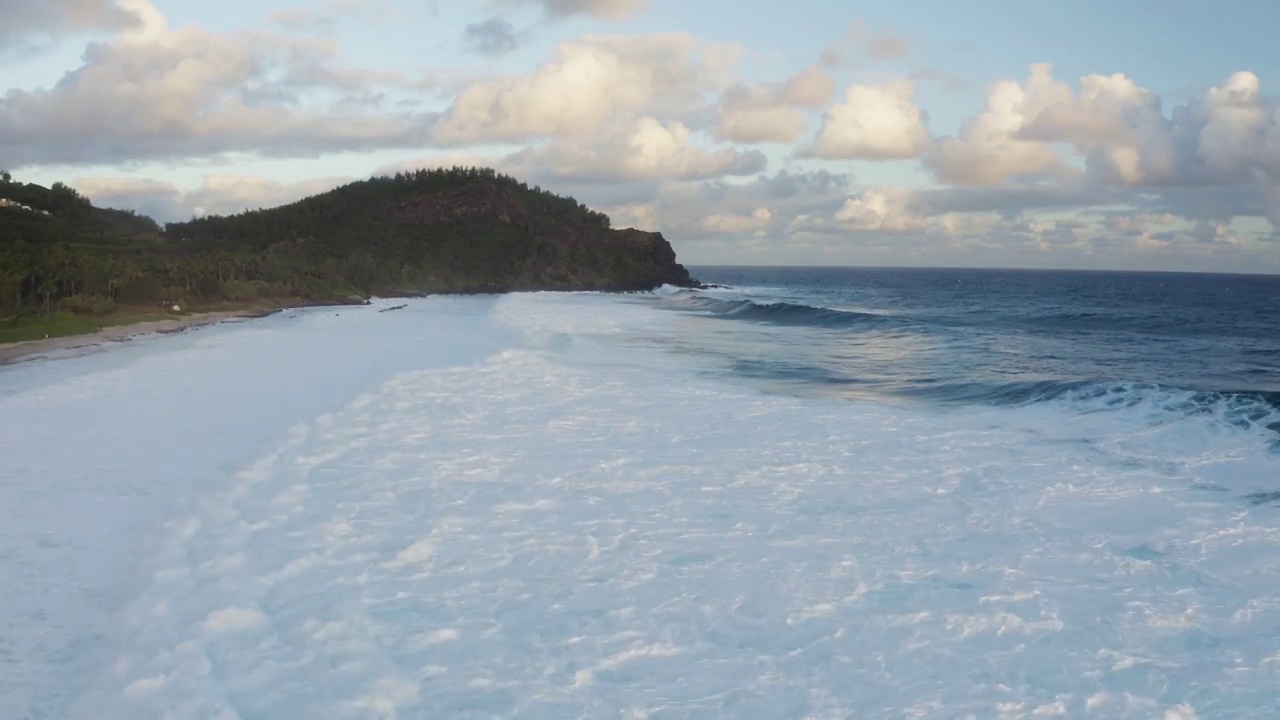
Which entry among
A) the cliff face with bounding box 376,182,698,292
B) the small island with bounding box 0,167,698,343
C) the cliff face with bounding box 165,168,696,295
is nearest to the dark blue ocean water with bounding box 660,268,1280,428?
the small island with bounding box 0,167,698,343

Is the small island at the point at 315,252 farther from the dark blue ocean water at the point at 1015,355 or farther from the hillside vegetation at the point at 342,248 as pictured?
the dark blue ocean water at the point at 1015,355

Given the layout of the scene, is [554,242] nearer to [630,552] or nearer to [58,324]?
[58,324]

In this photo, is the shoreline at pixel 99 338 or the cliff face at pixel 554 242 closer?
the shoreline at pixel 99 338

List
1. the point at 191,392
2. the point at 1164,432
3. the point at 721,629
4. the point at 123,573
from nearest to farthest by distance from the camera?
the point at 721,629 → the point at 123,573 → the point at 1164,432 → the point at 191,392

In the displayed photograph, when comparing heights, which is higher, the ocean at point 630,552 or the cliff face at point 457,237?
the cliff face at point 457,237

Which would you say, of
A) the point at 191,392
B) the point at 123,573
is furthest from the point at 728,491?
the point at 191,392

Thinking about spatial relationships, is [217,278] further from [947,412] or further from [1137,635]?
[1137,635]

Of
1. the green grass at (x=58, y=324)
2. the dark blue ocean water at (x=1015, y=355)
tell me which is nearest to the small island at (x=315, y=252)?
the green grass at (x=58, y=324)
